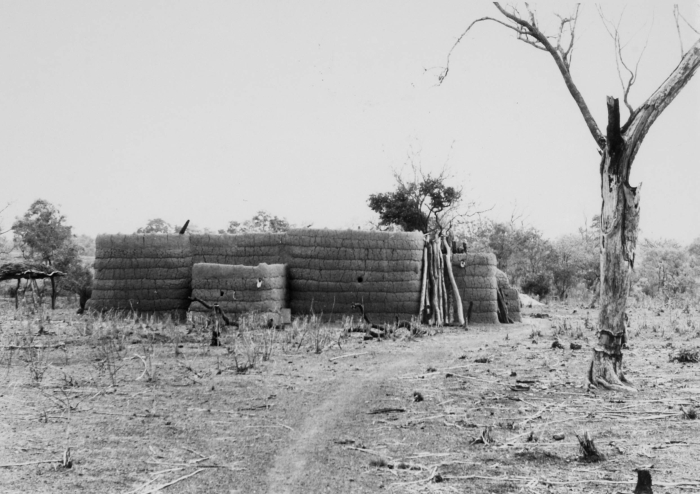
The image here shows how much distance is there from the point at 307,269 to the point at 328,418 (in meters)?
8.06

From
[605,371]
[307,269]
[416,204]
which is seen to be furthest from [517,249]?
[605,371]

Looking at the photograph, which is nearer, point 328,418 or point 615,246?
point 328,418

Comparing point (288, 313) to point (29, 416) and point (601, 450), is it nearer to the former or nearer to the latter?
point (29, 416)

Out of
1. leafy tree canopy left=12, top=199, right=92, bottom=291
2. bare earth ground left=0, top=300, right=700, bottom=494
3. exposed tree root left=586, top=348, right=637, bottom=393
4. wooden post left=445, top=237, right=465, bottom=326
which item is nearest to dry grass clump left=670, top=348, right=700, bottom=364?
bare earth ground left=0, top=300, right=700, bottom=494

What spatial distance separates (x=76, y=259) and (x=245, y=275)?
10.7 meters

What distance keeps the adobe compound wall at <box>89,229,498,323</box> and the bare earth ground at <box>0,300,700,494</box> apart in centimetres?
353

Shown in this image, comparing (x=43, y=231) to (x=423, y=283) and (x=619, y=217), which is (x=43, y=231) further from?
(x=619, y=217)

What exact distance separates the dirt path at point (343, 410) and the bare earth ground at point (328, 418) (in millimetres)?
21

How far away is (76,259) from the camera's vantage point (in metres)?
21.8

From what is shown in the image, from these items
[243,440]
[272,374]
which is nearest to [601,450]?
[243,440]

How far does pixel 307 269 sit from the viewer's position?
47.1ft

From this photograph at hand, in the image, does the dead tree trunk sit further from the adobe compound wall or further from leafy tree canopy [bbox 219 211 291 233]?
leafy tree canopy [bbox 219 211 291 233]


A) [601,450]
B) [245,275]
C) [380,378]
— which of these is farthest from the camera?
[245,275]

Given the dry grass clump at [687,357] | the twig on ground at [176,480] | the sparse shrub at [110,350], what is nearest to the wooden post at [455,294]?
the dry grass clump at [687,357]
